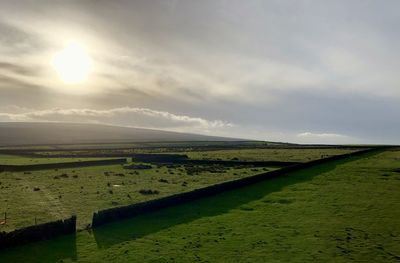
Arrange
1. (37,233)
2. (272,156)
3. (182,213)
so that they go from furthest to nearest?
(272,156), (182,213), (37,233)

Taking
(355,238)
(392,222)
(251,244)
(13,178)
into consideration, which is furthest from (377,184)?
(13,178)

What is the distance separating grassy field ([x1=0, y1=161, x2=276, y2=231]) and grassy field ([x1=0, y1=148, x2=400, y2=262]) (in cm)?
577

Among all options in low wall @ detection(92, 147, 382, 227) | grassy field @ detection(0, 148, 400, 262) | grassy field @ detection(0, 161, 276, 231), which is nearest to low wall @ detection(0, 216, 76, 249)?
grassy field @ detection(0, 148, 400, 262)

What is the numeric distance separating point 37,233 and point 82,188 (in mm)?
→ 23160

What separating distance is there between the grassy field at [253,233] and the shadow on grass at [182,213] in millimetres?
73

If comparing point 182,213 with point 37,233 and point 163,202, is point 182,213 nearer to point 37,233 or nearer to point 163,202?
point 163,202

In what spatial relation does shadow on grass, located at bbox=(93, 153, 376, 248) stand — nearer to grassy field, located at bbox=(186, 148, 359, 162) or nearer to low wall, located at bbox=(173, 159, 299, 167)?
low wall, located at bbox=(173, 159, 299, 167)

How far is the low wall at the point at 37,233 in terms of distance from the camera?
25.2 metres

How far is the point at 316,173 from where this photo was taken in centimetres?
6191

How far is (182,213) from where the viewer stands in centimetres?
3600

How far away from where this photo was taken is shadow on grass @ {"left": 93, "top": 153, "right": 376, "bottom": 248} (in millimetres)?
28953

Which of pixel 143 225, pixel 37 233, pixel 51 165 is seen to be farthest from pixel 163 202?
pixel 51 165

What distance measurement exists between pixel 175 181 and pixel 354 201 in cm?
2488

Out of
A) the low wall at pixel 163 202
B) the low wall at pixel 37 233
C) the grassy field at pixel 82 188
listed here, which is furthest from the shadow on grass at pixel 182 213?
the grassy field at pixel 82 188
